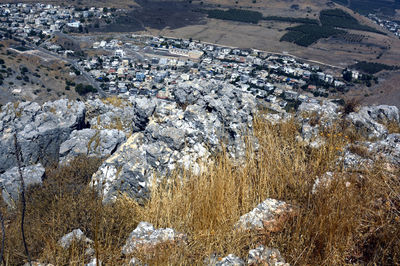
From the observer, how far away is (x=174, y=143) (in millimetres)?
3371

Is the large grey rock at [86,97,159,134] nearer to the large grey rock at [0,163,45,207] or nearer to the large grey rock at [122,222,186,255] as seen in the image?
the large grey rock at [0,163,45,207]

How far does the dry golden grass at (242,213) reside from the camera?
2.03 m

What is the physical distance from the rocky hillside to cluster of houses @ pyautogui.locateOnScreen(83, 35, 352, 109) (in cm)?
1975

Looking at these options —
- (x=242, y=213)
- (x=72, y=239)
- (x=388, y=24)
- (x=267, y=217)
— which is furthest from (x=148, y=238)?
(x=388, y=24)

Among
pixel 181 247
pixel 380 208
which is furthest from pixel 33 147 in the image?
pixel 380 208

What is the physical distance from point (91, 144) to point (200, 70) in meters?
30.1

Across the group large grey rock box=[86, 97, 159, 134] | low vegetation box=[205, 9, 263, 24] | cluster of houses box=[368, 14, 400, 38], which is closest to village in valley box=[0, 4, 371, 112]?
large grey rock box=[86, 97, 159, 134]

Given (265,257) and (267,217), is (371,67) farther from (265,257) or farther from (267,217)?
(265,257)

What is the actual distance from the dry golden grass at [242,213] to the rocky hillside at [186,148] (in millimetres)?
47

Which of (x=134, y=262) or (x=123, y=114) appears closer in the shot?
(x=134, y=262)

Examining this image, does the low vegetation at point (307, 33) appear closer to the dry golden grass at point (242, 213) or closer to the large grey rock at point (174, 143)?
the large grey rock at point (174, 143)

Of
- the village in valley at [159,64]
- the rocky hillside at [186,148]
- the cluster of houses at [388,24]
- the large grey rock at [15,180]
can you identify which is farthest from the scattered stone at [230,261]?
the cluster of houses at [388,24]

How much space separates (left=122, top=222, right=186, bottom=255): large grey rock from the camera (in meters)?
2.21

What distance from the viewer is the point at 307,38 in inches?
1971
